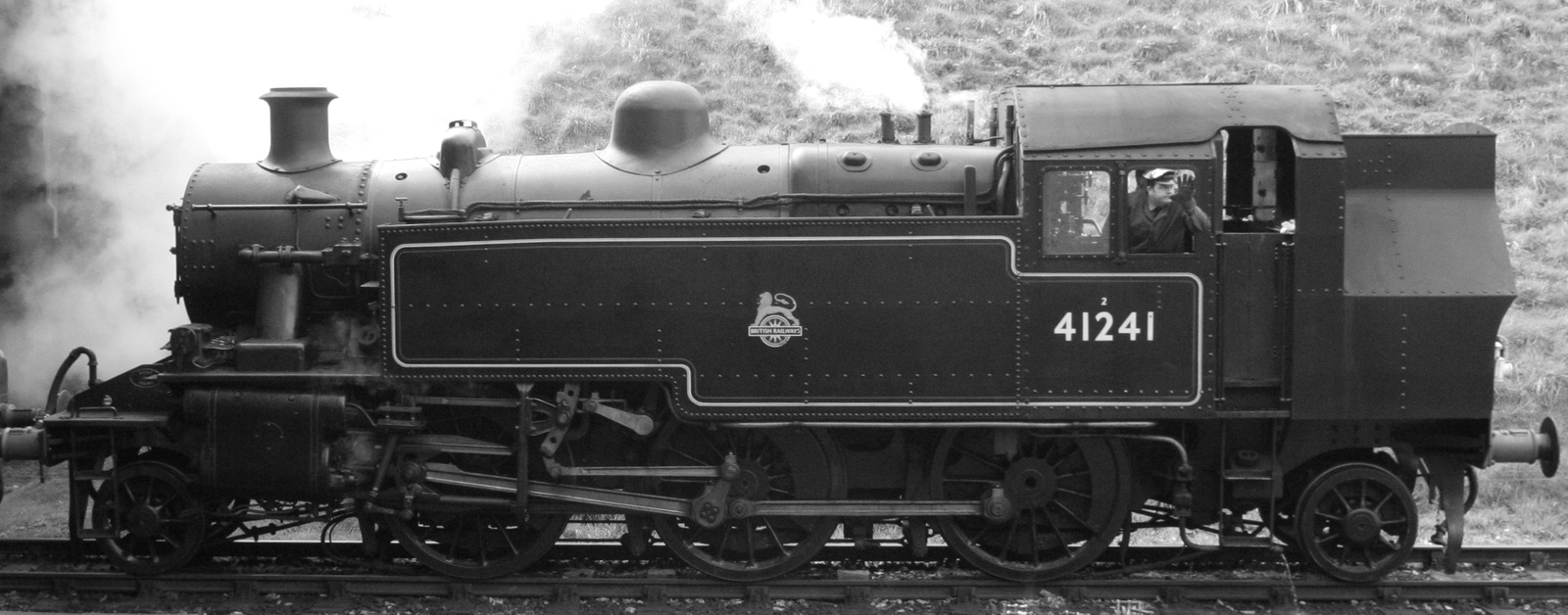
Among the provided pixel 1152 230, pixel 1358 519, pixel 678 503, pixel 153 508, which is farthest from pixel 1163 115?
pixel 153 508

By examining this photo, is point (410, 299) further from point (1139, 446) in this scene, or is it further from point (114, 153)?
point (114, 153)

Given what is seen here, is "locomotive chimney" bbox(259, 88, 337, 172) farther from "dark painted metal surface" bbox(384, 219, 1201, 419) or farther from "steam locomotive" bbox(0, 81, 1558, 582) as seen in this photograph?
"dark painted metal surface" bbox(384, 219, 1201, 419)

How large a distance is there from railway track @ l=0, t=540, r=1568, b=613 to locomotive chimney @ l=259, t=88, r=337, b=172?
8.27 ft

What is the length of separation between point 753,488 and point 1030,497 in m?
1.60

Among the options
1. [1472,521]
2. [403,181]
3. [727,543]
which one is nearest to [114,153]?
[403,181]

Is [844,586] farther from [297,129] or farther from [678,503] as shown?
[297,129]

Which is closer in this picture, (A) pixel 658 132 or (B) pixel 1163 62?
(A) pixel 658 132

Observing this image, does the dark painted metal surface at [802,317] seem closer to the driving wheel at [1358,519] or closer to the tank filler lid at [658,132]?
the tank filler lid at [658,132]

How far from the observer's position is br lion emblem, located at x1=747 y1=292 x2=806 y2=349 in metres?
7.02

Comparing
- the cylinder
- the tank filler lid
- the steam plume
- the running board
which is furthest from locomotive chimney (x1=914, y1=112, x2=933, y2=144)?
the steam plume

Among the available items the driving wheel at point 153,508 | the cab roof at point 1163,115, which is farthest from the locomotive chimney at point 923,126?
the driving wheel at point 153,508

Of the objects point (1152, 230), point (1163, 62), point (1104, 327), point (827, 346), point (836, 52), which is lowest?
point (827, 346)

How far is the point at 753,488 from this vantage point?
288 inches

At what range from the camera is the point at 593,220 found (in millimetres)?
7031
